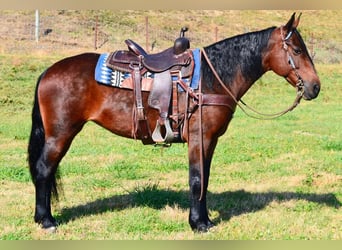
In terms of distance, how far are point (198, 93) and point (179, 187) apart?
2.35 m

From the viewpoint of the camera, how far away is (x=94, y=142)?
33.3 ft

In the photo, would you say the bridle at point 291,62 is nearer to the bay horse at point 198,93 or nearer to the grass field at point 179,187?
the bay horse at point 198,93

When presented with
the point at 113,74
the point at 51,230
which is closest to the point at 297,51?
the point at 113,74

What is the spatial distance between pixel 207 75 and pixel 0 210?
304cm

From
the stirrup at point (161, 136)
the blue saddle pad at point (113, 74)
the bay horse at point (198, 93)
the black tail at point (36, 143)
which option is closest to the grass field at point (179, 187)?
the bay horse at point (198, 93)

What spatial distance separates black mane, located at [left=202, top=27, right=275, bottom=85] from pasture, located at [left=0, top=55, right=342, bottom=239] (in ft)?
5.62

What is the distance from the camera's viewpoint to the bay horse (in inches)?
193

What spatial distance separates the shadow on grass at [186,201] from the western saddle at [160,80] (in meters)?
1.24

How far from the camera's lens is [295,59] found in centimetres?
490

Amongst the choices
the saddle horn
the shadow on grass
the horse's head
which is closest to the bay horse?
the horse's head

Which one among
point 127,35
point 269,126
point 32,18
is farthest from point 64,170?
point 32,18

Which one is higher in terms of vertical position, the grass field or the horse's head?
the horse's head

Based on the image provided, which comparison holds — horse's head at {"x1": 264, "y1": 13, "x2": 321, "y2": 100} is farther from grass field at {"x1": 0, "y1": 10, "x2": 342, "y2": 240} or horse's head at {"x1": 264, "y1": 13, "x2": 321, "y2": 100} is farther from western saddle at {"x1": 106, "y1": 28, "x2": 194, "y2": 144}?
grass field at {"x1": 0, "y1": 10, "x2": 342, "y2": 240}

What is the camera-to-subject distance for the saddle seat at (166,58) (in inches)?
194
